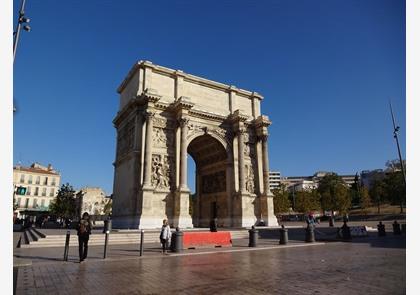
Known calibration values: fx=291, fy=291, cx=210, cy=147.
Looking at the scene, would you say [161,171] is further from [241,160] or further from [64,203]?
[64,203]

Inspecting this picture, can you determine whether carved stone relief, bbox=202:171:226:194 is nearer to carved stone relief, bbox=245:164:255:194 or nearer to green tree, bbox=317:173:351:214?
carved stone relief, bbox=245:164:255:194

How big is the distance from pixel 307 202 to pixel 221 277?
5977 centimetres

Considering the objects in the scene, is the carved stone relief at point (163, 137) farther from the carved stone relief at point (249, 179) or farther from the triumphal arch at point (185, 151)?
the carved stone relief at point (249, 179)

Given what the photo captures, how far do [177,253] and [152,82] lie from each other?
1838 cm

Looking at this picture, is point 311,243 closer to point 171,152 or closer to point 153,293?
point 153,293

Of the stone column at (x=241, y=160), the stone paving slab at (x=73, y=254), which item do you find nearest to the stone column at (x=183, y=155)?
the stone column at (x=241, y=160)

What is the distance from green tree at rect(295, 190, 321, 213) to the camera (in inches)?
2451

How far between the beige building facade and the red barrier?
52938mm

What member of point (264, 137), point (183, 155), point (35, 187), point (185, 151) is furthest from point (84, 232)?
point (35, 187)

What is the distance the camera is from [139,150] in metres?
24.2

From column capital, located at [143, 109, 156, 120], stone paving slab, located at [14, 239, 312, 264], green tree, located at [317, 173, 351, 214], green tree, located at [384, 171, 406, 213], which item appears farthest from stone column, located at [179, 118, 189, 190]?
green tree, located at [384, 171, 406, 213]

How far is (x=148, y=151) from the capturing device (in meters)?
→ 23.9

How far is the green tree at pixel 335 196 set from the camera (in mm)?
59000
